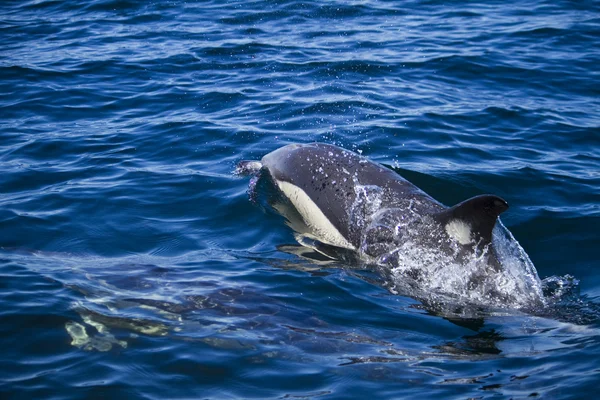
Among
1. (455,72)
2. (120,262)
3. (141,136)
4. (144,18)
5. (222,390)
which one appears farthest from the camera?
(144,18)

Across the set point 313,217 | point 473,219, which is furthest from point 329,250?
point 473,219

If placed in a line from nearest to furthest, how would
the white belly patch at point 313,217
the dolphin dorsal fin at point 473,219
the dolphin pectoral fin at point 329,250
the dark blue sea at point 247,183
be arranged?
the dark blue sea at point 247,183 → the dolphin dorsal fin at point 473,219 → the dolphin pectoral fin at point 329,250 → the white belly patch at point 313,217

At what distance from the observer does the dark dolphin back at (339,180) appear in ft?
29.5

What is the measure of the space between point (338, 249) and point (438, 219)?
1.44 m

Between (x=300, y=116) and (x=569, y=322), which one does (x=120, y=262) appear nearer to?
(x=569, y=322)

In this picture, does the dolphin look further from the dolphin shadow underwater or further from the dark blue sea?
the dark blue sea

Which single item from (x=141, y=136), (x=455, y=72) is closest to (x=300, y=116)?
(x=141, y=136)

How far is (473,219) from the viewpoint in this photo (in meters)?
7.57

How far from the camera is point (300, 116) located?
13.6 metres

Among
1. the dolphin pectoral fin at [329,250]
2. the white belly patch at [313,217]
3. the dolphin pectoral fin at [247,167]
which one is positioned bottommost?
the dolphin pectoral fin at [329,250]

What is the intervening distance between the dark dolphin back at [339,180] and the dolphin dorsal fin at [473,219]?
1.80 ft

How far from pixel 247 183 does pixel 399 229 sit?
3073 mm

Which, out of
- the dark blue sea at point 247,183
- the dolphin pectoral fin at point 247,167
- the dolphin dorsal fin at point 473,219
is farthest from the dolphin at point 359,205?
the dark blue sea at point 247,183

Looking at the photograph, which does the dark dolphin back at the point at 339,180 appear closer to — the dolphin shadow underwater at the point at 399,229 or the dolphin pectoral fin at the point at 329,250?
the dolphin shadow underwater at the point at 399,229
